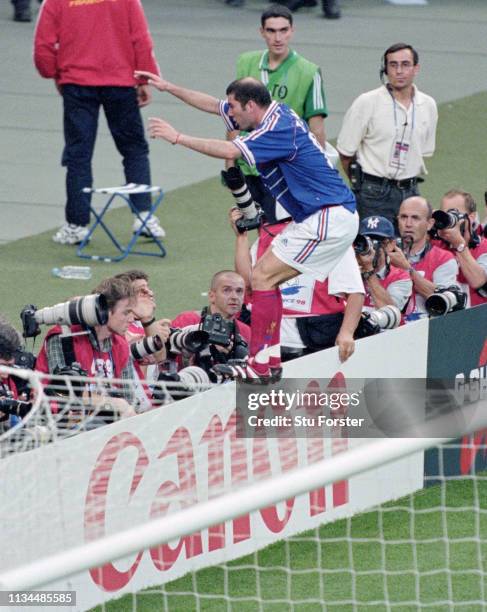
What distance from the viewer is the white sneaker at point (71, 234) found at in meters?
12.0

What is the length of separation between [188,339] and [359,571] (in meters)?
1.52

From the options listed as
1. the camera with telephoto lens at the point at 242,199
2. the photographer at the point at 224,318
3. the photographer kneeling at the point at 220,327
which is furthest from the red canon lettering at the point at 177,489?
the camera with telephoto lens at the point at 242,199

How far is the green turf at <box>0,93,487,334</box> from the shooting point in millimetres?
10977

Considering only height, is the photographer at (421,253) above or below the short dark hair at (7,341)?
above

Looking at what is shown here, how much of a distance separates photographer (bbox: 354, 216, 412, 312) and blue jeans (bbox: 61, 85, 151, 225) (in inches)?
147

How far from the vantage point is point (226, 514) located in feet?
12.2

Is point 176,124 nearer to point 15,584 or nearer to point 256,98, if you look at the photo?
point 256,98

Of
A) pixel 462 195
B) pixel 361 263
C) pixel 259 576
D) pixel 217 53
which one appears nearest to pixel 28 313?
pixel 259 576

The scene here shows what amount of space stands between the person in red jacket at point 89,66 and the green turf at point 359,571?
5002mm

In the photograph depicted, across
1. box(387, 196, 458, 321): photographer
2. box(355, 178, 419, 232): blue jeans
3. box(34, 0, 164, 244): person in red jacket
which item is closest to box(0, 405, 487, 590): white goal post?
box(387, 196, 458, 321): photographer

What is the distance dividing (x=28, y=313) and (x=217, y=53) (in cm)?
1324

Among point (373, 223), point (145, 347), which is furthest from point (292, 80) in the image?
point (145, 347)

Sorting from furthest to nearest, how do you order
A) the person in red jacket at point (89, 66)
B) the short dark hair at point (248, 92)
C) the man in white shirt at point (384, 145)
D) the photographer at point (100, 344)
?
1. the person in red jacket at point (89, 66)
2. the man in white shirt at point (384, 145)
3. the short dark hair at point (248, 92)
4. the photographer at point (100, 344)

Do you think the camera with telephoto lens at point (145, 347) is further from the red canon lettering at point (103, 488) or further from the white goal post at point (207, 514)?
the white goal post at point (207, 514)
